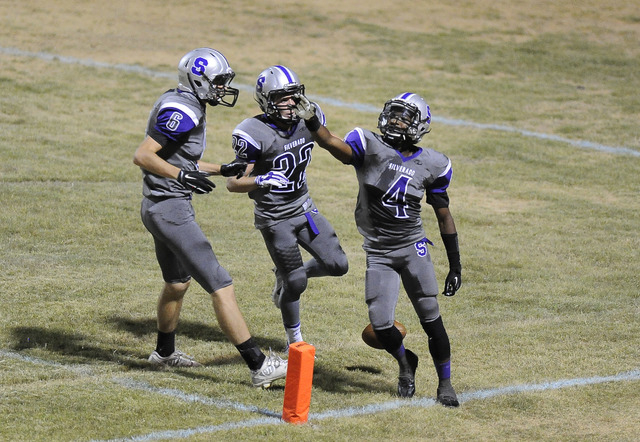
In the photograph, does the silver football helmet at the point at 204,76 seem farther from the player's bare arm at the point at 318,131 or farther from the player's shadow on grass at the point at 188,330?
the player's shadow on grass at the point at 188,330

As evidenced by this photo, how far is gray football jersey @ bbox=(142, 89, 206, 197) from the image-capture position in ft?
22.9

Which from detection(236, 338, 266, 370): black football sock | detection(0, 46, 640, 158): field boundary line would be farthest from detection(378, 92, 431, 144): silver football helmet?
detection(0, 46, 640, 158): field boundary line

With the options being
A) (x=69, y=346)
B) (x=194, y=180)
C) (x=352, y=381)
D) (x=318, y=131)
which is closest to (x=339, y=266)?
(x=352, y=381)

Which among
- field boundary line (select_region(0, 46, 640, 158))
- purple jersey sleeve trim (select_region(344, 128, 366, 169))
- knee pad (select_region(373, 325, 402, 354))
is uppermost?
purple jersey sleeve trim (select_region(344, 128, 366, 169))

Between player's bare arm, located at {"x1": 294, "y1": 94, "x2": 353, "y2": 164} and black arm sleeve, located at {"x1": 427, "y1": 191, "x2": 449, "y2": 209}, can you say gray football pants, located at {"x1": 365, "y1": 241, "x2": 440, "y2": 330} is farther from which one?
player's bare arm, located at {"x1": 294, "y1": 94, "x2": 353, "y2": 164}

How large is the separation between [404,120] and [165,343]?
261cm

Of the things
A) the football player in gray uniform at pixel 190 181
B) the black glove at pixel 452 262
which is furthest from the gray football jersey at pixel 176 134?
the black glove at pixel 452 262

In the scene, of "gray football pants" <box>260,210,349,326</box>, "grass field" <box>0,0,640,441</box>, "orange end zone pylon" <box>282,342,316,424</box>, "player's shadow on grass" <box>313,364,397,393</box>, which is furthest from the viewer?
"gray football pants" <box>260,210,349,326</box>

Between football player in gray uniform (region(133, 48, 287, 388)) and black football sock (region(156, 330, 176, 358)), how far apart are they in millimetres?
777

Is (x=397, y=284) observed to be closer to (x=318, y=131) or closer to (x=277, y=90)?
(x=318, y=131)

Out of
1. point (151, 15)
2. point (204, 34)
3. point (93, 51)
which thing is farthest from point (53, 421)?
point (151, 15)

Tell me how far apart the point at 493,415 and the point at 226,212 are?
23.1 feet

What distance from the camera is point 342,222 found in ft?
42.4

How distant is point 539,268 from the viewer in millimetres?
11141
